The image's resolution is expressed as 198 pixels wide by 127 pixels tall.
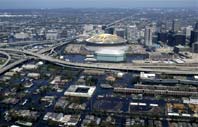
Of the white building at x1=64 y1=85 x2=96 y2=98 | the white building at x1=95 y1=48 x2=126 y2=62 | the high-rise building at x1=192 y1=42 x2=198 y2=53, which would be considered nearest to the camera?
the white building at x1=64 y1=85 x2=96 y2=98

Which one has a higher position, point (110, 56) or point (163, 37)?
point (163, 37)

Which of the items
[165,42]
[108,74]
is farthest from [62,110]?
[165,42]

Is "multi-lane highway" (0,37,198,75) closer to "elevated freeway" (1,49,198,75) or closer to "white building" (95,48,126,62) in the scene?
"elevated freeway" (1,49,198,75)

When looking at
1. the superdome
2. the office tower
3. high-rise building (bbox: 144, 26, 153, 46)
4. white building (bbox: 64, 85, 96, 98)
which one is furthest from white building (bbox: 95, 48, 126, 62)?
the office tower

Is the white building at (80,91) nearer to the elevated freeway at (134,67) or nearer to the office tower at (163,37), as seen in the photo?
the elevated freeway at (134,67)

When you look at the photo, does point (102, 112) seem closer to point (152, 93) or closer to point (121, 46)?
point (152, 93)

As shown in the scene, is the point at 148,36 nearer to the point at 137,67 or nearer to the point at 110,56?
the point at 110,56

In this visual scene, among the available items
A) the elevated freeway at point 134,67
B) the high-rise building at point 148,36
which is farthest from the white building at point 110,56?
the high-rise building at point 148,36

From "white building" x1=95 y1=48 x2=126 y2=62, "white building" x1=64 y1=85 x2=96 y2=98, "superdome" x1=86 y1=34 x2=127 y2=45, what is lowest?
"white building" x1=64 y1=85 x2=96 y2=98

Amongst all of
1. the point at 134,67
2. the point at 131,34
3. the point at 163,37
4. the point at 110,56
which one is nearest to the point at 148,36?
the point at 163,37

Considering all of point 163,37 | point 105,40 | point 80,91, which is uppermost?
point 105,40

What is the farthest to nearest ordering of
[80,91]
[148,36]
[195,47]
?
[148,36], [195,47], [80,91]
